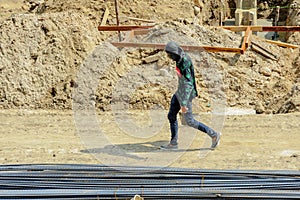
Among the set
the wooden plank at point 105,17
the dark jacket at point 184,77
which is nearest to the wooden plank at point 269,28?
the wooden plank at point 105,17

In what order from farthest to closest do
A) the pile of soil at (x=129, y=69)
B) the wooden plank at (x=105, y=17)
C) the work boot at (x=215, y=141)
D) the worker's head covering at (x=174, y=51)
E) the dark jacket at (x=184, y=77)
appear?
the wooden plank at (x=105, y=17)
the pile of soil at (x=129, y=69)
the work boot at (x=215, y=141)
the dark jacket at (x=184, y=77)
the worker's head covering at (x=174, y=51)

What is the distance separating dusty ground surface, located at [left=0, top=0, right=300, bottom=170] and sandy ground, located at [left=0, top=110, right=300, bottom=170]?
15mm

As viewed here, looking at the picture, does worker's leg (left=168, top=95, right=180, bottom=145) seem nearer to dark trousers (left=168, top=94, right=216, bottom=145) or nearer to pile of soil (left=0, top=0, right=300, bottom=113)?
dark trousers (left=168, top=94, right=216, bottom=145)

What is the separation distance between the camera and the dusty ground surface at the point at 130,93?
26.2ft

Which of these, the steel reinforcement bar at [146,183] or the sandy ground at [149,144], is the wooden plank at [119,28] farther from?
the steel reinforcement bar at [146,183]

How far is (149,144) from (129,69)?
4572mm

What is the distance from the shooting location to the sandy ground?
759 cm

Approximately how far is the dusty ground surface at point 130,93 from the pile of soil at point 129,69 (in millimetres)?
23

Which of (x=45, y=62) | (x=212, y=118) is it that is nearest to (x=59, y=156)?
(x=212, y=118)

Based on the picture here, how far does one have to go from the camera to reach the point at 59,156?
8047 mm

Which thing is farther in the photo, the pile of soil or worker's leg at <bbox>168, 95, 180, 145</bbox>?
the pile of soil

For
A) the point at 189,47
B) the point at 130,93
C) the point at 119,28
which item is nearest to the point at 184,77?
the point at 130,93

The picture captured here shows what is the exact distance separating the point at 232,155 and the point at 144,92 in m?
4.16

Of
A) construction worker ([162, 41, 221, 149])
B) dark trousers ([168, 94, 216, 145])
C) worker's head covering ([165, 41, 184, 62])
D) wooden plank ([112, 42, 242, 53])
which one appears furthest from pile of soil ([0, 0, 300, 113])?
worker's head covering ([165, 41, 184, 62])
